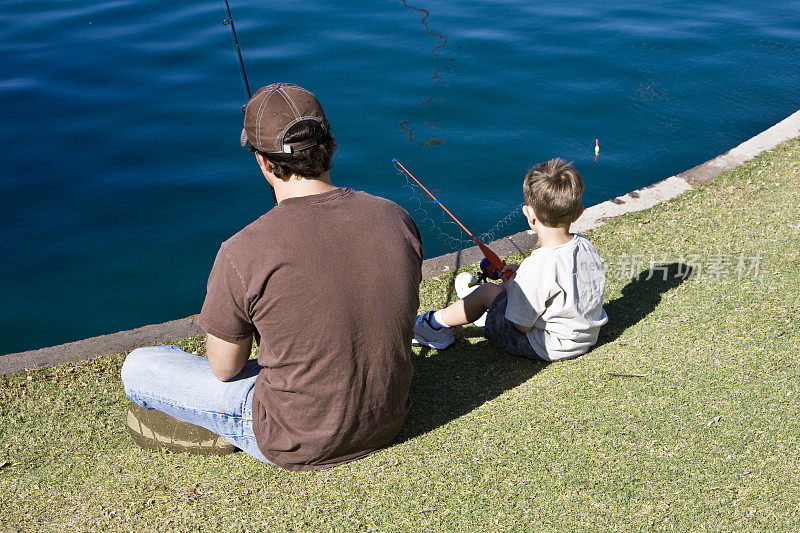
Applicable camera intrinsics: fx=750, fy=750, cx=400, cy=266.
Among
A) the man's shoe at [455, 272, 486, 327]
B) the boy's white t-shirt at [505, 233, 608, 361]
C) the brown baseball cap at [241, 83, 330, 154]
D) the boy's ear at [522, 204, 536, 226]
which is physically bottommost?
the man's shoe at [455, 272, 486, 327]

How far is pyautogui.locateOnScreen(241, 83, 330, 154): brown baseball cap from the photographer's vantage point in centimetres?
212

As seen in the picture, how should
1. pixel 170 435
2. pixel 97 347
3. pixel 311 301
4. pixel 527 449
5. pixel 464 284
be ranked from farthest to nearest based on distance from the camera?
1. pixel 464 284
2. pixel 97 347
3. pixel 170 435
4. pixel 527 449
5. pixel 311 301

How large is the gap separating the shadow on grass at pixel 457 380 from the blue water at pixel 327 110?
2.20 metres

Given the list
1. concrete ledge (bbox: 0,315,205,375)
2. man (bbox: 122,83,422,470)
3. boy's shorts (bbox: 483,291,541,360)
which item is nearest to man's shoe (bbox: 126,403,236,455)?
man (bbox: 122,83,422,470)

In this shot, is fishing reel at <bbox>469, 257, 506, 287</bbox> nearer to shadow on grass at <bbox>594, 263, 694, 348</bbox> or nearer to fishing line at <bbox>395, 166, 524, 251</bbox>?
shadow on grass at <bbox>594, 263, 694, 348</bbox>

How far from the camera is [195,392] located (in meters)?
2.50

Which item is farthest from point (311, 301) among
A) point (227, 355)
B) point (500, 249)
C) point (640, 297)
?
point (500, 249)

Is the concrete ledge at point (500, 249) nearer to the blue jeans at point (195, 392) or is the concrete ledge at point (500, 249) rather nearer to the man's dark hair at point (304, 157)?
the blue jeans at point (195, 392)

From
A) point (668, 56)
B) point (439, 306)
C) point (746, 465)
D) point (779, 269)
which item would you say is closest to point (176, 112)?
point (439, 306)

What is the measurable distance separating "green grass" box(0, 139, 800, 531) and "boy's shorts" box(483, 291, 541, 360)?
0.06 metres

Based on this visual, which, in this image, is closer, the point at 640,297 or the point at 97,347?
the point at 640,297

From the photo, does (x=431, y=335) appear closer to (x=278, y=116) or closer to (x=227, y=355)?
(x=227, y=355)

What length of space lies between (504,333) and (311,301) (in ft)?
3.92

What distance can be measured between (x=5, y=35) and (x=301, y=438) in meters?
8.86
